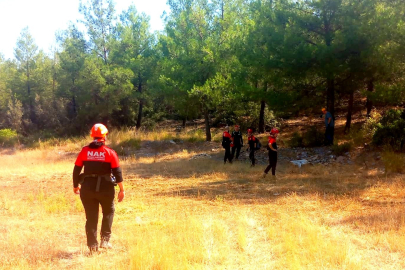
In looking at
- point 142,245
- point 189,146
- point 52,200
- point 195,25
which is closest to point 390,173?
point 142,245

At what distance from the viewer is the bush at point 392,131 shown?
12.8 meters

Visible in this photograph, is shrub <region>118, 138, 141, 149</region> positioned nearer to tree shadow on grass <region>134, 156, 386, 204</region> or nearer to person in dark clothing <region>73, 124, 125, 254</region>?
tree shadow on grass <region>134, 156, 386, 204</region>

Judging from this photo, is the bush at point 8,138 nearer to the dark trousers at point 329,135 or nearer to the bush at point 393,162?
the dark trousers at point 329,135

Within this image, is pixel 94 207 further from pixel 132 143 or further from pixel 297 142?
pixel 132 143

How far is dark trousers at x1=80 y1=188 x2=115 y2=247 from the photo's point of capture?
4.64 meters

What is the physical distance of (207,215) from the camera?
6719 millimetres

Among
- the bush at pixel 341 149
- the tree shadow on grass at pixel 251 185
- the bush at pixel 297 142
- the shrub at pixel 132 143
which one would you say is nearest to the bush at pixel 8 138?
the shrub at pixel 132 143

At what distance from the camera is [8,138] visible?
29.7m

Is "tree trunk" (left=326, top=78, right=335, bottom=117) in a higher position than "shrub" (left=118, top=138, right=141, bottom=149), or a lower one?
higher

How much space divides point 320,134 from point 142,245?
42.9 feet

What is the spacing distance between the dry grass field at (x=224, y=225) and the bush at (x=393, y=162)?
1.75ft

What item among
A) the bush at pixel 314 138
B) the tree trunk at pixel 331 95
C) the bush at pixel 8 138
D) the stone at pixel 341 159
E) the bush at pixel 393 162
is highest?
the tree trunk at pixel 331 95

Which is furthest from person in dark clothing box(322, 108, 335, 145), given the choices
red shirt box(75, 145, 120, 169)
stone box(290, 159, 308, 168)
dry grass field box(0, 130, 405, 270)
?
red shirt box(75, 145, 120, 169)

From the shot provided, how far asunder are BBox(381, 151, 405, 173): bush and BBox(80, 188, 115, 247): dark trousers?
9.60m
